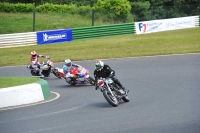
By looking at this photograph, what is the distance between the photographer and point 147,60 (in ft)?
92.0

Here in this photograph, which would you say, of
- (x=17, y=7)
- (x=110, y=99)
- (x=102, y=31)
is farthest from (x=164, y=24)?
(x=110, y=99)

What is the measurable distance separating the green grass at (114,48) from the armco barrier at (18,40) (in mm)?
518

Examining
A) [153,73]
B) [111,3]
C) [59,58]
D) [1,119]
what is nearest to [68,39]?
[59,58]

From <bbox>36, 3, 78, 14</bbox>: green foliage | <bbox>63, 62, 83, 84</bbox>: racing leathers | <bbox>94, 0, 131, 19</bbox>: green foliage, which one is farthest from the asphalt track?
<bbox>36, 3, 78, 14</bbox>: green foliage

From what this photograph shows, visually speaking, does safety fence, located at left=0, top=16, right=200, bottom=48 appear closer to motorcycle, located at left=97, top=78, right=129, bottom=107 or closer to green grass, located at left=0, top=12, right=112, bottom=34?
green grass, located at left=0, top=12, right=112, bottom=34

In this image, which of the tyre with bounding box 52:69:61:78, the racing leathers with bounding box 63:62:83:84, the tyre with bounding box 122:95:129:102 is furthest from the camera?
the tyre with bounding box 52:69:61:78

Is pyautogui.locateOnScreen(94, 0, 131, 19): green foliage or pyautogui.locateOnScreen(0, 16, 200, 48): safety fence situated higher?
pyautogui.locateOnScreen(94, 0, 131, 19): green foliage

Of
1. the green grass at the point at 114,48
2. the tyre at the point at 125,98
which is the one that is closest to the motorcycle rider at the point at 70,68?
the tyre at the point at 125,98

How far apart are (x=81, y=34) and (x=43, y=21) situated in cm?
650

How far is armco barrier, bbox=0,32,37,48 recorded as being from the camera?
36.8 meters

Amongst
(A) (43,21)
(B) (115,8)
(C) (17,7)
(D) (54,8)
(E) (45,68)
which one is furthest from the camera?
(B) (115,8)

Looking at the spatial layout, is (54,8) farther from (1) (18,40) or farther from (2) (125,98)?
(2) (125,98)

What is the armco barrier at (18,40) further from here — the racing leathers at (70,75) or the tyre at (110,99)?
the tyre at (110,99)

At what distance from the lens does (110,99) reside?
585 inches
